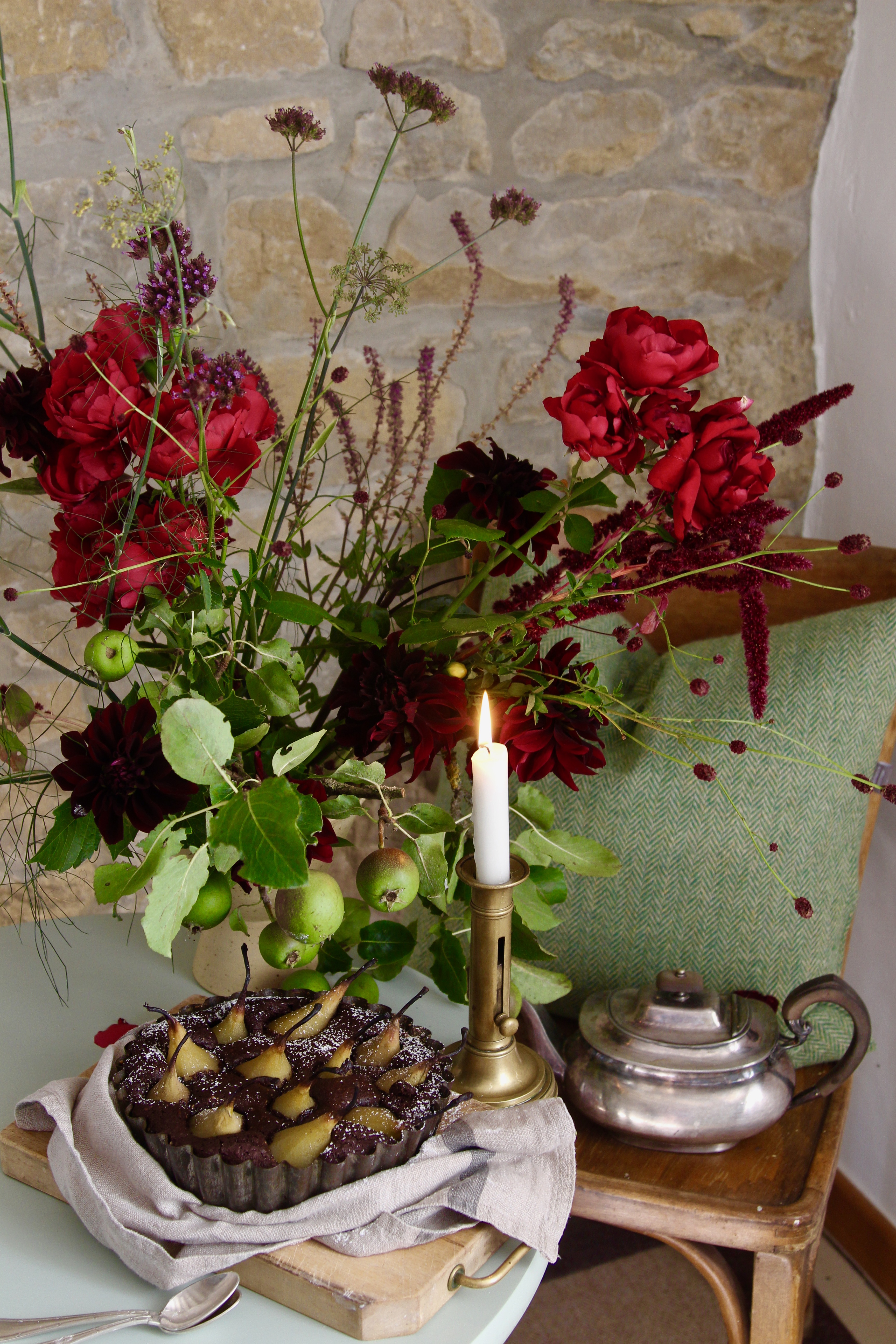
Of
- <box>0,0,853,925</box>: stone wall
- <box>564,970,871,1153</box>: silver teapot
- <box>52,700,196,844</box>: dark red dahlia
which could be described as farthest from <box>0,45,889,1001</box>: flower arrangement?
<box>0,0,853,925</box>: stone wall

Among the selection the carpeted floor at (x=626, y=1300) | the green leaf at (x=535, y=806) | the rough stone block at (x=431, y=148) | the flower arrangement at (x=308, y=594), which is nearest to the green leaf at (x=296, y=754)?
the flower arrangement at (x=308, y=594)

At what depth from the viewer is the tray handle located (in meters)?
0.58

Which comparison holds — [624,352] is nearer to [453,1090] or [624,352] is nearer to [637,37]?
[453,1090]

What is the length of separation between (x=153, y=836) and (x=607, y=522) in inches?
13.2

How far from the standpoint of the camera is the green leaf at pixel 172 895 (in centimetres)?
57

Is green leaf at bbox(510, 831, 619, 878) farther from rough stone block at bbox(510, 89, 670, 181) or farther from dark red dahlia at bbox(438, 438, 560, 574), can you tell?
rough stone block at bbox(510, 89, 670, 181)

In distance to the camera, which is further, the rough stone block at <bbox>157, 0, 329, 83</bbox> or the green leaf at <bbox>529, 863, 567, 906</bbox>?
the rough stone block at <bbox>157, 0, 329, 83</bbox>

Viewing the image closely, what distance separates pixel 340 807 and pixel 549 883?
20cm

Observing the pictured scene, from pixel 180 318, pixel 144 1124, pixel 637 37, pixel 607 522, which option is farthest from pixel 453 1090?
pixel 637 37

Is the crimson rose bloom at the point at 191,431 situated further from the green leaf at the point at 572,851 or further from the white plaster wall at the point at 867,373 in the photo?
the white plaster wall at the point at 867,373

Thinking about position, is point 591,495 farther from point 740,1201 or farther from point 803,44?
point 803,44

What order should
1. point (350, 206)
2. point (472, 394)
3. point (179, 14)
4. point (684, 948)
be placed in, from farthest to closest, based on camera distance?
point (472, 394) → point (350, 206) → point (179, 14) → point (684, 948)

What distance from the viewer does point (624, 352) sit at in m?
0.61

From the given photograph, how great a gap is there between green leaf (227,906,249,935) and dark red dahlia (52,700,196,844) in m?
0.15
